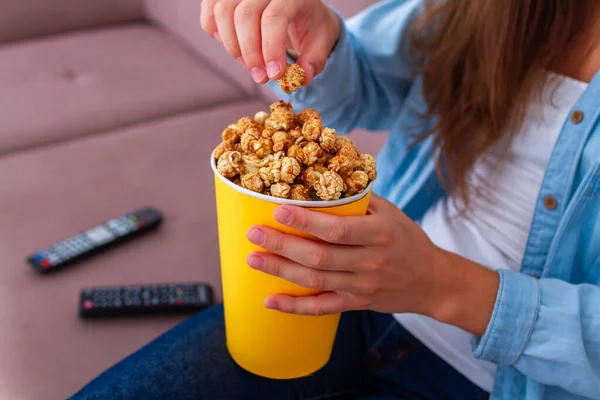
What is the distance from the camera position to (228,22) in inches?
21.6

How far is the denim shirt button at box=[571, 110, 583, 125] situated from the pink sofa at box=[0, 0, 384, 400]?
1.53 ft

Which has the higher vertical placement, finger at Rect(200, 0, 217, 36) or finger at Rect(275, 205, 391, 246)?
finger at Rect(200, 0, 217, 36)

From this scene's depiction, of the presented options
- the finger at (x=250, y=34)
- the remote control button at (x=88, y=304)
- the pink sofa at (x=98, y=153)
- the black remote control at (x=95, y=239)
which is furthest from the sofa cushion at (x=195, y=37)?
the finger at (x=250, y=34)

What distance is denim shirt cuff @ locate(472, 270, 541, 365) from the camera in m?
0.56

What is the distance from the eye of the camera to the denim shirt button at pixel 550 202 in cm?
64

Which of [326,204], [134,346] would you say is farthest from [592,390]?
[134,346]

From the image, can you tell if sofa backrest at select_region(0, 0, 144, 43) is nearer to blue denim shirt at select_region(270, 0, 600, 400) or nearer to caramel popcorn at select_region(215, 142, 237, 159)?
blue denim shirt at select_region(270, 0, 600, 400)

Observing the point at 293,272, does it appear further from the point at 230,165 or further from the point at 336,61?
the point at 336,61

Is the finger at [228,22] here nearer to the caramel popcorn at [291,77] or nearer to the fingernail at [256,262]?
the caramel popcorn at [291,77]

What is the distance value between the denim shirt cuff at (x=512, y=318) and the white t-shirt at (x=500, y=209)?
0.33 ft

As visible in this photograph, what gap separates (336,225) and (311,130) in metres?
0.10

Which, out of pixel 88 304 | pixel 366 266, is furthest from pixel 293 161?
pixel 88 304

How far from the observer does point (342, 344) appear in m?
0.70

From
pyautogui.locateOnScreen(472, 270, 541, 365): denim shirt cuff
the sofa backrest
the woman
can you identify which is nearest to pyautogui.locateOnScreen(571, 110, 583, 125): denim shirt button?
the woman
